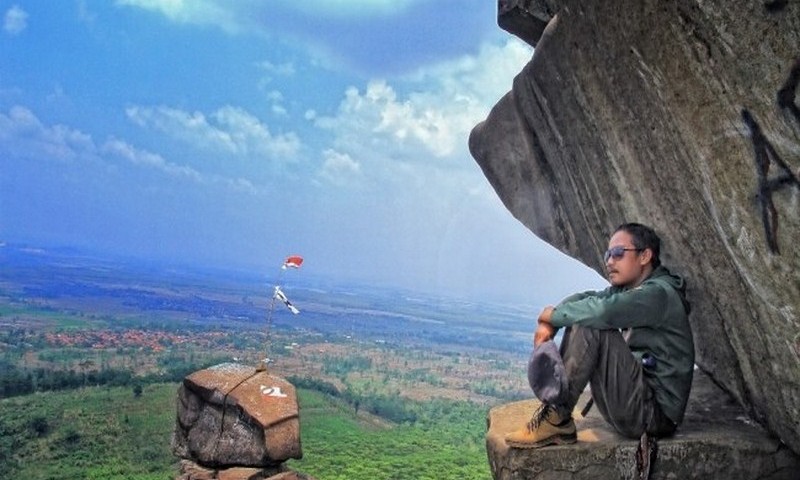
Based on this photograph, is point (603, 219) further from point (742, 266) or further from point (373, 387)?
point (373, 387)

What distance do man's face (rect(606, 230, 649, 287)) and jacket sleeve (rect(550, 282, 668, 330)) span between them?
0.30m

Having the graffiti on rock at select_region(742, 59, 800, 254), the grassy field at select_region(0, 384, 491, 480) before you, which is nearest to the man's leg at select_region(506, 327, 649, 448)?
the graffiti on rock at select_region(742, 59, 800, 254)

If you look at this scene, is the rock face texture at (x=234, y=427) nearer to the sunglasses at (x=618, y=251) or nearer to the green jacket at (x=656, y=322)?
the green jacket at (x=656, y=322)

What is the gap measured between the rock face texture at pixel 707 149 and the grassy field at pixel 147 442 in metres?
37.5

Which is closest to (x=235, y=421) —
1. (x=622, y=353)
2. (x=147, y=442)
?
(x=622, y=353)

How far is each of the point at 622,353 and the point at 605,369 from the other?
0.21 meters

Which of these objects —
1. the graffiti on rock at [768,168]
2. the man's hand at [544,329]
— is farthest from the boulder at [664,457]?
the graffiti on rock at [768,168]

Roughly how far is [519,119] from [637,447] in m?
6.68

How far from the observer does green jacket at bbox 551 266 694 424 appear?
5.43 meters

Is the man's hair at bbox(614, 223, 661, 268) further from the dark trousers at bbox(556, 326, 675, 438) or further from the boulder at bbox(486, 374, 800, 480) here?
the boulder at bbox(486, 374, 800, 480)

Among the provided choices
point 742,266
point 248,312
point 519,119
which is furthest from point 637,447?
point 248,312

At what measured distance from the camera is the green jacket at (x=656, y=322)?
543 centimetres

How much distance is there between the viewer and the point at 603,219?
862 cm

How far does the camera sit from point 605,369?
5543 mm
